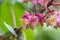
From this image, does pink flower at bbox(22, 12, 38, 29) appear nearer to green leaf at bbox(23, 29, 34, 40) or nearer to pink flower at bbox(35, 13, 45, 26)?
pink flower at bbox(35, 13, 45, 26)

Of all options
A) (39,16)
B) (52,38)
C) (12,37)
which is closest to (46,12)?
(39,16)

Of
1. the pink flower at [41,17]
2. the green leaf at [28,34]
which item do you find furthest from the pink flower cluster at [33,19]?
the green leaf at [28,34]

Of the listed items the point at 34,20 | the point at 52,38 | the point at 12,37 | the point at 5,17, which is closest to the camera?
the point at 34,20

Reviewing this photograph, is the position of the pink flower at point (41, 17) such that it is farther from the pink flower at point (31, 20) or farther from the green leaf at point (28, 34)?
the green leaf at point (28, 34)

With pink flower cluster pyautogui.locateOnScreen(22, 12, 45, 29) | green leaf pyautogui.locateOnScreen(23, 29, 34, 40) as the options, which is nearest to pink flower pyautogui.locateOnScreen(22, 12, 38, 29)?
pink flower cluster pyautogui.locateOnScreen(22, 12, 45, 29)

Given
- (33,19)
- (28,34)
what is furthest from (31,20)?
(28,34)

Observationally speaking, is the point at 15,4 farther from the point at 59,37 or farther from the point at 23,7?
the point at 59,37

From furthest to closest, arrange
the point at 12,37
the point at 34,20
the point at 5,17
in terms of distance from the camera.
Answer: the point at 5,17 < the point at 12,37 < the point at 34,20

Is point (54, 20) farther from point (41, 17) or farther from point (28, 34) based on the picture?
point (28, 34)

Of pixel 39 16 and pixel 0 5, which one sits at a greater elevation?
pixel 0 5
